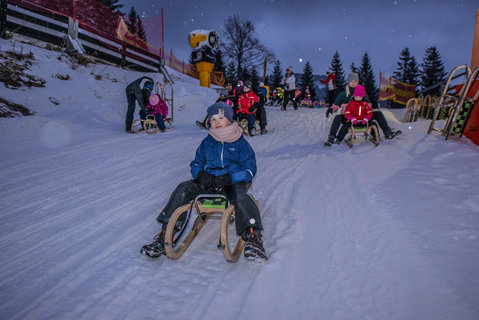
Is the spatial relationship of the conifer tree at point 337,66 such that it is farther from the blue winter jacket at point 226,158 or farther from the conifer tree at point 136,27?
the blue winter jacket at point 226,158

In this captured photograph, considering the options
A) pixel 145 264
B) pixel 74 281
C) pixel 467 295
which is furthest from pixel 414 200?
pixel 74 281

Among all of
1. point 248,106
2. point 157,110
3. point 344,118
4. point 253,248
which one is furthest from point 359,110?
point 157,110

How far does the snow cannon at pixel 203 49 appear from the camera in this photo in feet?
54.4

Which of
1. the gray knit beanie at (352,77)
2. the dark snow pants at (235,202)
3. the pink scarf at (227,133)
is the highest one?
the gray knit beanie at (352,77)

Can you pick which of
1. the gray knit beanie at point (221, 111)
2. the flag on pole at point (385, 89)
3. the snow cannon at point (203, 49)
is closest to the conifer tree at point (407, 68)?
the flag on pole at point (385, 89)

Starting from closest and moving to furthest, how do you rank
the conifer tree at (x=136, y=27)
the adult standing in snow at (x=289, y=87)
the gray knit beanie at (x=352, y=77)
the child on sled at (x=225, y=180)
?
the child on sled at (x=225, y=180) → the gray knit beanie at (x=352, y=77) → the conifer tree at (x=136, y=27) → the adult standing in snow at (x=289, y=87)

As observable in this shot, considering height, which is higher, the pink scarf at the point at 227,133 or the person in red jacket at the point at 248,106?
the person in red jacket at the point at 248,106

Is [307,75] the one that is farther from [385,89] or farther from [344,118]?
[344,118]

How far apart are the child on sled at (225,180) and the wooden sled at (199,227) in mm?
107

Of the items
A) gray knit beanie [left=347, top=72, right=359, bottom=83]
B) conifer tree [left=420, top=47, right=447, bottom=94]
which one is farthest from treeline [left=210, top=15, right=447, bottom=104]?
gray knit beanie [left=347, top=72, right=359, bottom=83]

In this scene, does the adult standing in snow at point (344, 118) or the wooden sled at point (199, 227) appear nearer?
the wooden sled at point (199, 227)

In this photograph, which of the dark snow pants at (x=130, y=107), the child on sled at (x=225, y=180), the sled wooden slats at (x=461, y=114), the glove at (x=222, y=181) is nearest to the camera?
the child on sled at (x=225, y=180)

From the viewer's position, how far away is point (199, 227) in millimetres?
2441

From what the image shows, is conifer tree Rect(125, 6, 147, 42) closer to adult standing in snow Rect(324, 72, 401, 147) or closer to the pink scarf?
adult standing in snow Rect(324, 72, 401, 147)
